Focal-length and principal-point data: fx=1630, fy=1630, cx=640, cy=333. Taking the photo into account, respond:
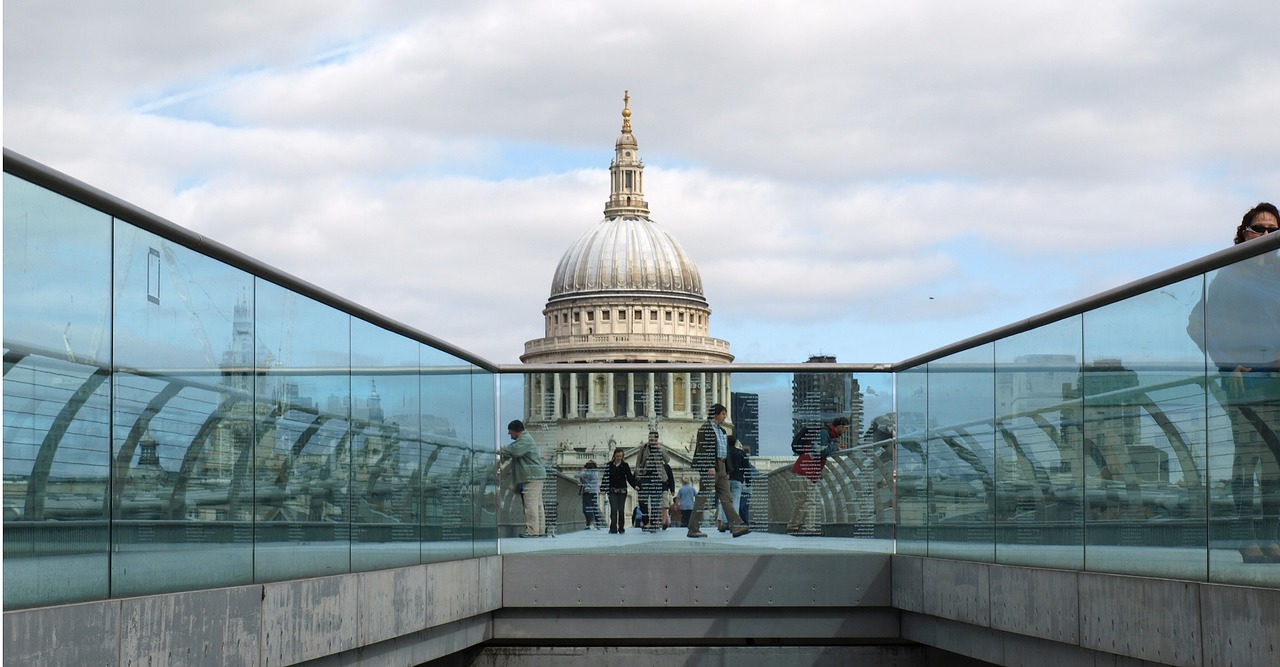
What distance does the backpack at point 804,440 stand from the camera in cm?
1379

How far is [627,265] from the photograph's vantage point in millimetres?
153750

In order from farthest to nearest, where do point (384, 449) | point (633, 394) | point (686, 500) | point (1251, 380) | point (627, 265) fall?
point (627, 265) → point (686, 500) → point (633, 394) → point (384, 449) → point (1251, 380)

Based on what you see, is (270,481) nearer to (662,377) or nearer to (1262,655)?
(1262,655)

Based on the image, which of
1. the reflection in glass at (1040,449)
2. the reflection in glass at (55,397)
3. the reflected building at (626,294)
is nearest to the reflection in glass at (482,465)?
the reflection in glass at (1040,449)

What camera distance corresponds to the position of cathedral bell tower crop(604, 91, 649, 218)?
16050 centimetres

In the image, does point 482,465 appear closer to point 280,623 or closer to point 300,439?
point 300,439

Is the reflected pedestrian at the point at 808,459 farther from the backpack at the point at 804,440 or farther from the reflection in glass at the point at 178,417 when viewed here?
the reflection in glass at the point at 178,417

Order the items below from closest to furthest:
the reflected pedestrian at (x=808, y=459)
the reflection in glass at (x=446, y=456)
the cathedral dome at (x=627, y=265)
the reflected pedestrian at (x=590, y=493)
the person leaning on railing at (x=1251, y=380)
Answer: the person leaning on railing at (x=1251, y=380), the reflection in glass at (x=446, y=456), the reflected pedestrian at (x=808, y=459), the reflected pedestrian at (x=590, y=493), the cathedral dome at (x=627, y=265)

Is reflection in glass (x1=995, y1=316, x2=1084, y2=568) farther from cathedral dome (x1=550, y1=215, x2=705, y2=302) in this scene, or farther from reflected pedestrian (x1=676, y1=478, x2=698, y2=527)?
cathedral dome (x1=550, y1=215, x2=705, y2=302)

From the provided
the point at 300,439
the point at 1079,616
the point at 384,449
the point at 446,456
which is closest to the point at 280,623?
the point at 300,439

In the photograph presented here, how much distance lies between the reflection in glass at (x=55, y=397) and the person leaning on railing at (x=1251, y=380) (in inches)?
177

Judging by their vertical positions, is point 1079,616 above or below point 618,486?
below

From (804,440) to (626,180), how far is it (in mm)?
149337

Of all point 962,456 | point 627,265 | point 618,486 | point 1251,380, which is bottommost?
point 618,486
